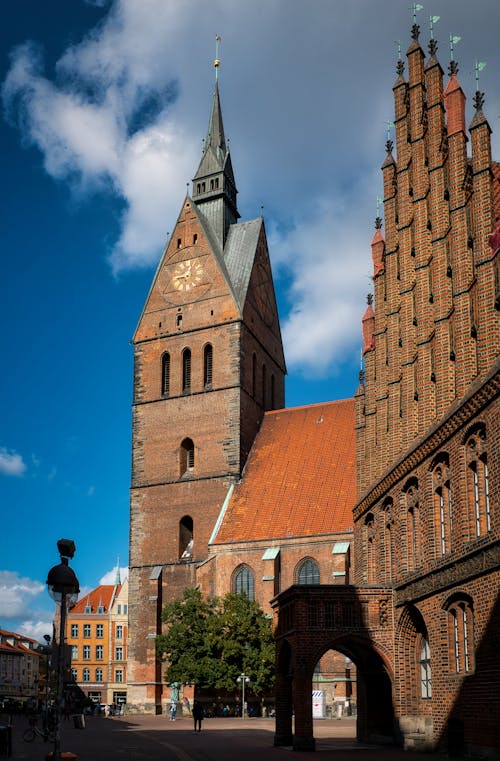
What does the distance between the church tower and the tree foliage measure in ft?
16.1

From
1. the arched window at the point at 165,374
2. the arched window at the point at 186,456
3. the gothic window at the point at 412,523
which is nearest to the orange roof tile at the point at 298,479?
the arched window at the point at 186,456

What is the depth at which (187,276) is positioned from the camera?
176 ft

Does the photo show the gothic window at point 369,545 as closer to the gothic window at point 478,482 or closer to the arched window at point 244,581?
the gothic window at point 478,482

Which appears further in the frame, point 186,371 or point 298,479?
point 186,371

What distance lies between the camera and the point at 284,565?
44.4 metres

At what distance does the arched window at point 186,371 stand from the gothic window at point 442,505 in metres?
31.2

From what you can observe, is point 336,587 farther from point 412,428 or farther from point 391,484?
point 412,428

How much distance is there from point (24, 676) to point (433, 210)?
98941mm

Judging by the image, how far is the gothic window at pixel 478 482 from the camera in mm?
18141

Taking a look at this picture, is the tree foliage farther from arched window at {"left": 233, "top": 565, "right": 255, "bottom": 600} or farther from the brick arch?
the brick arch

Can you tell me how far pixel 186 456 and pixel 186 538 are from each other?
15.1ft

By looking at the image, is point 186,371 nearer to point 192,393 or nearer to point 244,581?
point 192,393

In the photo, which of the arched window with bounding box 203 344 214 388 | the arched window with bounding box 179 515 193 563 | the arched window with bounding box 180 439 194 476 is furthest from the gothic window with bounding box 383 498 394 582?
the arched window with bounding box 203 344 214 388

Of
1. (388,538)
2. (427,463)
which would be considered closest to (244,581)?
(388,538)
